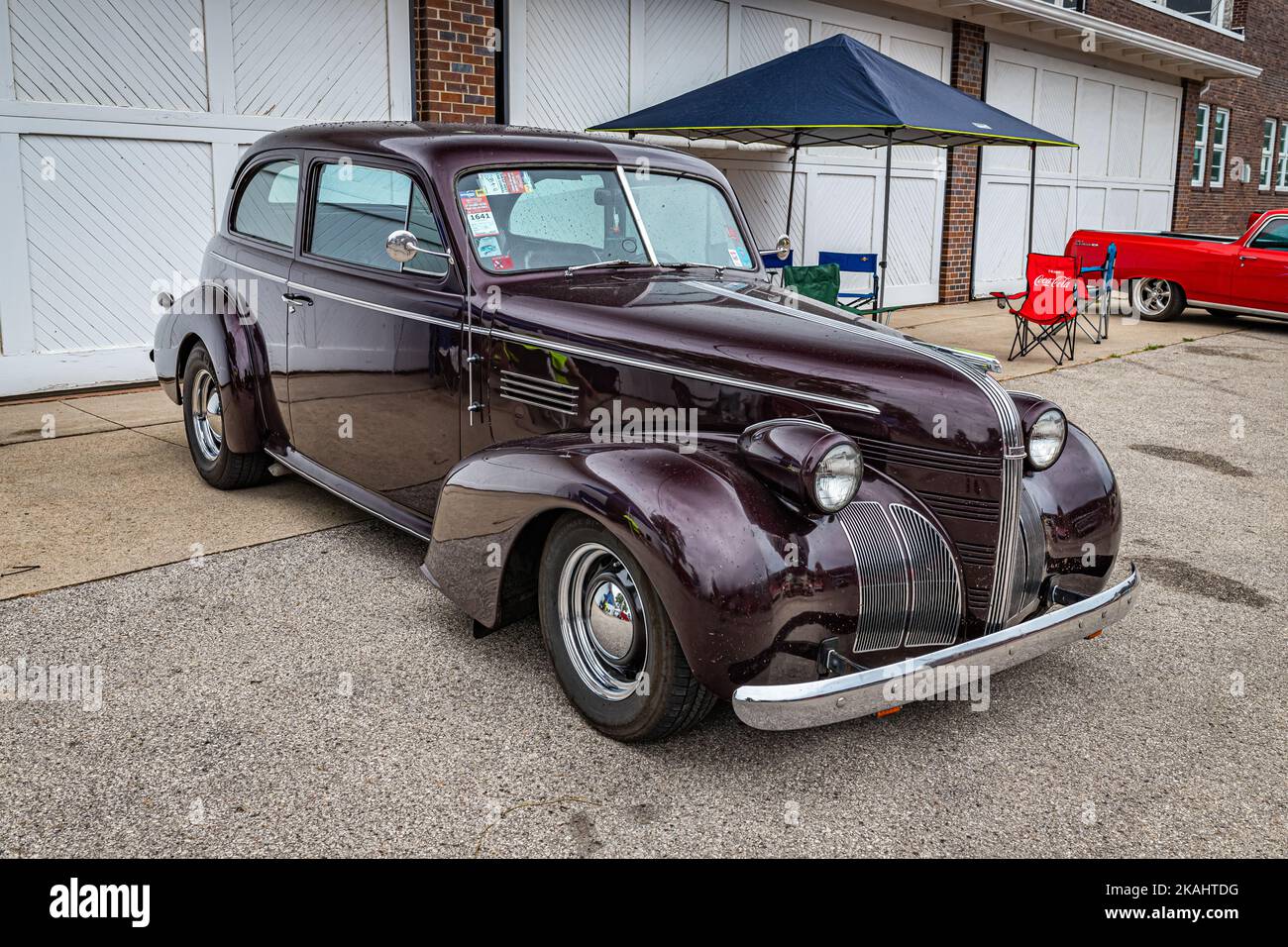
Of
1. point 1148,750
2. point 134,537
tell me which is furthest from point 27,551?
point 1148,750

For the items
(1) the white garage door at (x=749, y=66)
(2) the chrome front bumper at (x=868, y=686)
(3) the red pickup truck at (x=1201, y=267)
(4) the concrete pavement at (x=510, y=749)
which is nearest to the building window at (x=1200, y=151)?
(3) the red pickup truck at (x=1201, y=267)

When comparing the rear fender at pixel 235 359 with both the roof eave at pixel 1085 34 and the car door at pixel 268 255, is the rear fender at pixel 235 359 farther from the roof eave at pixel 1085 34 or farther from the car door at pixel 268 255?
the roof eave at pixel 1085 34

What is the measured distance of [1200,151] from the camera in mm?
22703

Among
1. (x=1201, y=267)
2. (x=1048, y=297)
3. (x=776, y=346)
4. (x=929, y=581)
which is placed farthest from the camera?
(x=1201, y=267)

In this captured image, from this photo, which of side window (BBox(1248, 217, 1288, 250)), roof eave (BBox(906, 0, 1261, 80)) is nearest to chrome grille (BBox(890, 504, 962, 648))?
side window (BBox(1248, 217, 1288, 250))

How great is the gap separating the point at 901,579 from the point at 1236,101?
25.5m

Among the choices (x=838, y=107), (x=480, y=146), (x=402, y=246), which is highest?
(x=838, y=107)

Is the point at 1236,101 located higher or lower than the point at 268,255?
higher

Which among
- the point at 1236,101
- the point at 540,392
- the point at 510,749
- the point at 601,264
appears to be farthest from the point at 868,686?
the point at 1236,101

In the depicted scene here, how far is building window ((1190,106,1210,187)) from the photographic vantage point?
22516mm

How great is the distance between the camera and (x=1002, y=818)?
2.85m

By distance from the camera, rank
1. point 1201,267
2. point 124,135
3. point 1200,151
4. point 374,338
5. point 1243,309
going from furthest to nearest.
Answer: point 1200,151, point 1201,267, point 1243,309, point 124,135, point 374,338

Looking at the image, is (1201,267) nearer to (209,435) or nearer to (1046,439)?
(1046,439)

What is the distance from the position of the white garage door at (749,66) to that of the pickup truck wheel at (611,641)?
7526mm
